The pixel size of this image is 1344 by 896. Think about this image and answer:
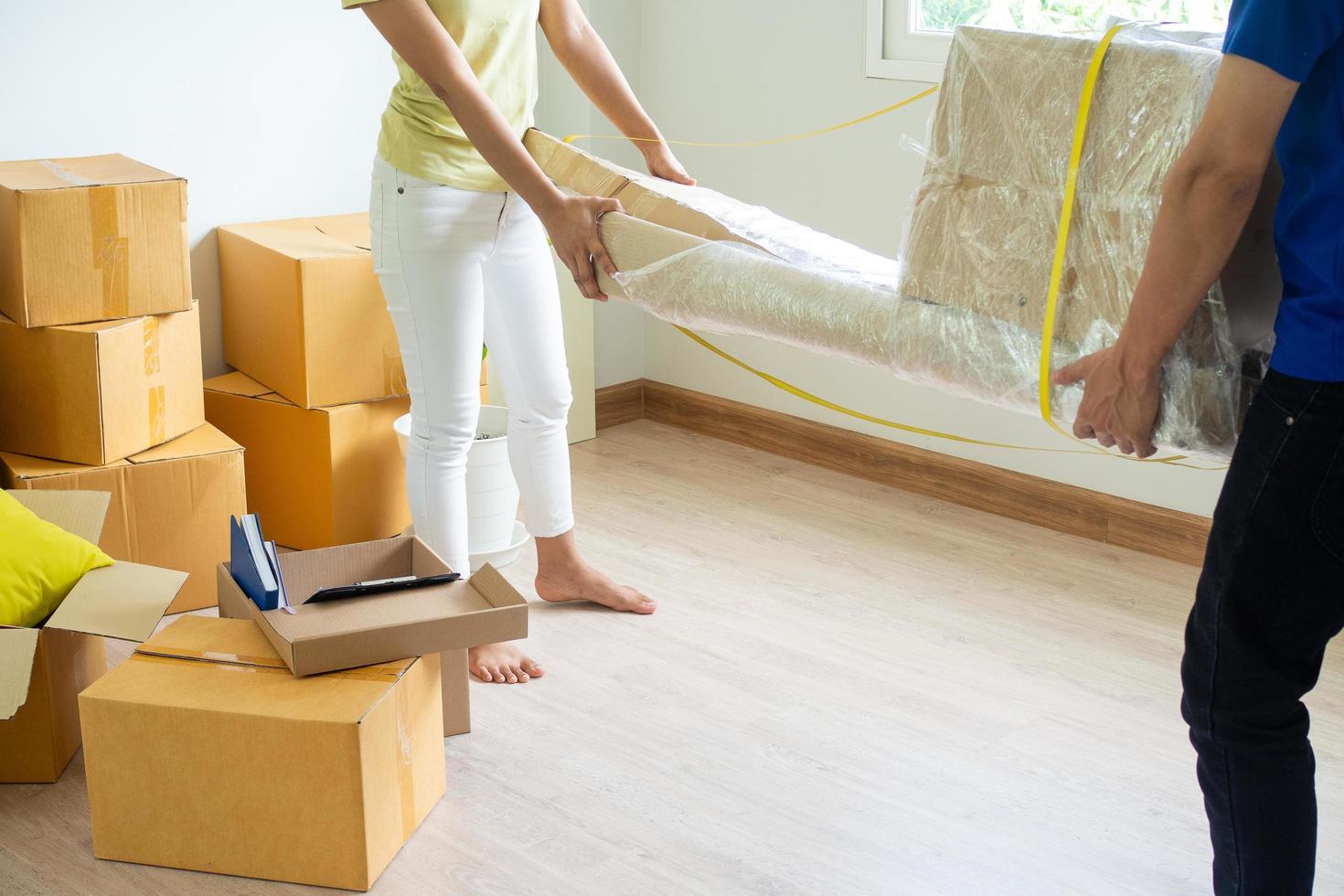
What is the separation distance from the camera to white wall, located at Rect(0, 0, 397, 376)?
2.45 m

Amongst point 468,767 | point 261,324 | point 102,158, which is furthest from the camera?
point 261,324

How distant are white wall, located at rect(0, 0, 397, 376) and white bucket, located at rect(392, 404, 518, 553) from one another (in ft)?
2.11

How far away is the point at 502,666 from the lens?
7.00ft

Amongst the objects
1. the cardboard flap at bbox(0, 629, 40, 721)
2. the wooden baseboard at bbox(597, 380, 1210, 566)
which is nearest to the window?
the wooden baseboard at bbox(597, 380, 1210, 566)

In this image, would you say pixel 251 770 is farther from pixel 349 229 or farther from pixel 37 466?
pixel 349 229

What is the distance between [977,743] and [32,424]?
1725 millimetres

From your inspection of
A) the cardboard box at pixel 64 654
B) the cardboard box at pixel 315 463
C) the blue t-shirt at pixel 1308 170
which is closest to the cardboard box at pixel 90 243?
the cardboard box at pixel 315 463

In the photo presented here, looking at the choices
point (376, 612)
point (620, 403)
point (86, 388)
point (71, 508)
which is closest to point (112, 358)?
point (86, 388)

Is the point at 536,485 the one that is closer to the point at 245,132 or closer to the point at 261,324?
the point at 261,324

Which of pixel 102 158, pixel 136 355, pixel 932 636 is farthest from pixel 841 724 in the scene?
pixel 102 158

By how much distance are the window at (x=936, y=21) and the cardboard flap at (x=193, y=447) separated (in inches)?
64.0

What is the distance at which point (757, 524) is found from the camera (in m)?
2.84

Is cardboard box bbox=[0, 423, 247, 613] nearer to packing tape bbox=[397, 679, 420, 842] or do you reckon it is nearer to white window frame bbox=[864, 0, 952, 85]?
packing tape bbox=[397, 679, 420, 842]

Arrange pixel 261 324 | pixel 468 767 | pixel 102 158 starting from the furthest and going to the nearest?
pixel 261 324, pixel 102 158, pixel 468 767
